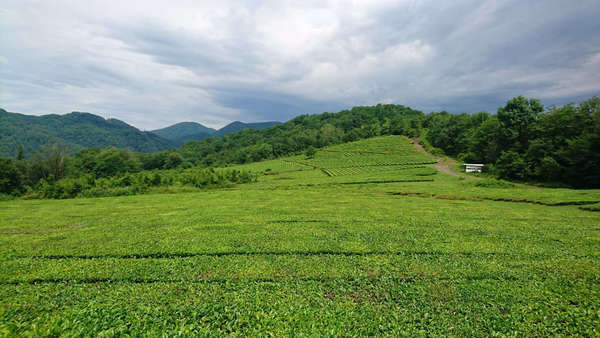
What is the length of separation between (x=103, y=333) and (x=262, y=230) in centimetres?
908

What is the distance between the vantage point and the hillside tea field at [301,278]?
638cm

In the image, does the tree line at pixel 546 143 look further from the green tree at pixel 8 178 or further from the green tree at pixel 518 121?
the green tree at pixel 8 178

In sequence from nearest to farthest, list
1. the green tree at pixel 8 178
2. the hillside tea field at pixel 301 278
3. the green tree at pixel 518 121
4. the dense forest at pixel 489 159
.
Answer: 1. the hillside tea field at pixel 301 278
2. the dense forest at pixel 489 159
3. the green tree at pixel 8 178
4. the green tree at pixel 518 121

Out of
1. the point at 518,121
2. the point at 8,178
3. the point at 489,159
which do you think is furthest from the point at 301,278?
the point at 489,159

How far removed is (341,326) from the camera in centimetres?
630

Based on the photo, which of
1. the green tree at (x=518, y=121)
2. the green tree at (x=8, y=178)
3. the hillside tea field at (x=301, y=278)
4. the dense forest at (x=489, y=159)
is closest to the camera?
the hillside tea field at (x=301, y=278)

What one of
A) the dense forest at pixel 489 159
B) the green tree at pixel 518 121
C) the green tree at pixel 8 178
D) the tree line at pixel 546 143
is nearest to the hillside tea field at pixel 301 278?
the dense forest at pixel 489 159

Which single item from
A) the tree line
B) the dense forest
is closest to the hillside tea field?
the dense forest

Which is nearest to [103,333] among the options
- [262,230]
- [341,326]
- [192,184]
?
[341,326]

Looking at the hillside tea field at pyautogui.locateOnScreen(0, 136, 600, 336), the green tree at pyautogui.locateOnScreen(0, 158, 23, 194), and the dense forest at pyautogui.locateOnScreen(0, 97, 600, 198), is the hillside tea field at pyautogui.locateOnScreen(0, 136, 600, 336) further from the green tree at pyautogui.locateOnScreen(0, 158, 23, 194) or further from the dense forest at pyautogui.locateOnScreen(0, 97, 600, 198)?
the green tree at pyautogui.locateOnScreen(0, 158, 23, 194)

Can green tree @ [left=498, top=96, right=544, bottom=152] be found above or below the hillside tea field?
above

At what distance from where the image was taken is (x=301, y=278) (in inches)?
343

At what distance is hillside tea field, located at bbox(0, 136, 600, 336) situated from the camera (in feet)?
20.9

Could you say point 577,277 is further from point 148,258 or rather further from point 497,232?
point 148,258
